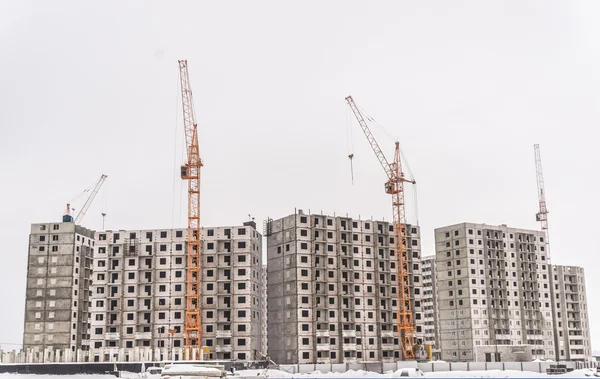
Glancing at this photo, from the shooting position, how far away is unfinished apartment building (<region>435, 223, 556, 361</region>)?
17562cm

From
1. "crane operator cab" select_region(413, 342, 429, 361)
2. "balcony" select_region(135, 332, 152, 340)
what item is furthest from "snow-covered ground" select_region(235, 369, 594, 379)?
"balcony" select_region(135, 332, 152, 340)

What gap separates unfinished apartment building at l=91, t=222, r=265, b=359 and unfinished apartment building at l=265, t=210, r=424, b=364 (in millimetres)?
6257

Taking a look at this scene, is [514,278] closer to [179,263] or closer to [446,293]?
[446,293]

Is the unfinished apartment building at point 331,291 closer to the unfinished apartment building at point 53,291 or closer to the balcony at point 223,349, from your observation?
the balcony at point 223,349

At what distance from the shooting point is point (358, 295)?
158 m

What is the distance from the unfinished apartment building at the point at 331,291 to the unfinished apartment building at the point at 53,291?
45.2 metres

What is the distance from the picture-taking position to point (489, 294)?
17838 cm

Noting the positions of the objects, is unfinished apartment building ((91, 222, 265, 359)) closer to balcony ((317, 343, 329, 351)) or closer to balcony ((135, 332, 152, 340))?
balcony ((135, 332, 152, 340))

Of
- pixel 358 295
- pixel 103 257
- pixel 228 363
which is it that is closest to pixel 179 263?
pixel 103 257

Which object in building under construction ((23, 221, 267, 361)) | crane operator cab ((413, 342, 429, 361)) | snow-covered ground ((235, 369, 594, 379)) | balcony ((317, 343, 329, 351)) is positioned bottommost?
snow-covered ground ((235, 369, 594, 379))

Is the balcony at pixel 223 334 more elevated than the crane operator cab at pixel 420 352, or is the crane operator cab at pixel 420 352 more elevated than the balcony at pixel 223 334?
the balcony at pixel 223 334

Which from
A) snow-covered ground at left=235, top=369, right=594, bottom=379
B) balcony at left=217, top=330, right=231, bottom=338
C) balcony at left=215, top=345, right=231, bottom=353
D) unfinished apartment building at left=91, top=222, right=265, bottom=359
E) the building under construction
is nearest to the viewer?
snow-covered ground at left=235, top=369, right=594, bottom=379

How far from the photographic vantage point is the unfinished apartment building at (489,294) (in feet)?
576

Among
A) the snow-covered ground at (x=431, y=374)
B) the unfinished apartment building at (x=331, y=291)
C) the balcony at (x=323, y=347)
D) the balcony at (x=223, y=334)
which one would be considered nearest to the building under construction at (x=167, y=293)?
the balcony at (x=223, y=334)
